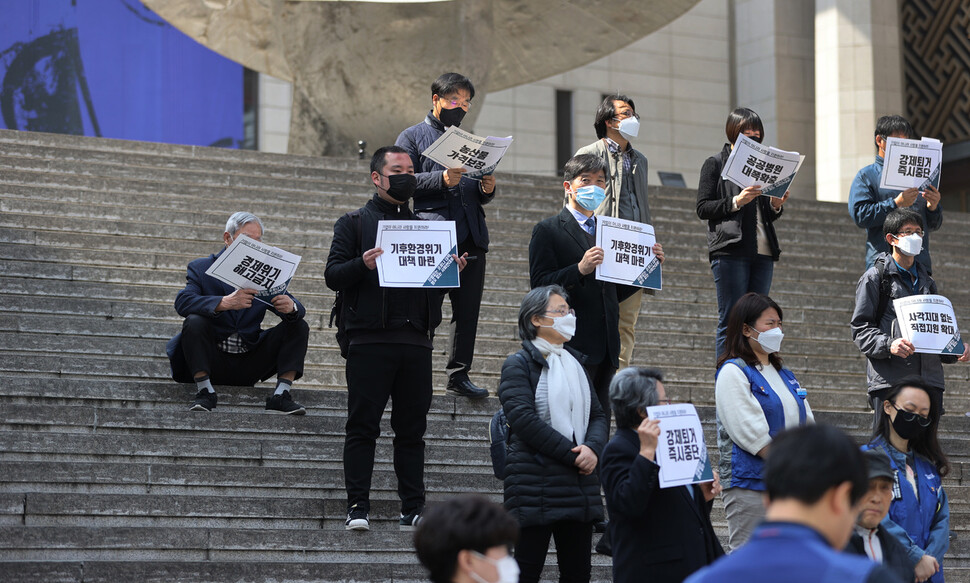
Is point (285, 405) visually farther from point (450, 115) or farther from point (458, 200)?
point (450, 115)

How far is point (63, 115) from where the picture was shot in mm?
20688

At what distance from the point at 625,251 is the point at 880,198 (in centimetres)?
217

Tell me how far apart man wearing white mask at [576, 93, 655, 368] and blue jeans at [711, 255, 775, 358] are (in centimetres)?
53

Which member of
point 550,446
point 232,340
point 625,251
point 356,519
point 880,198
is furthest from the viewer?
point 880,198

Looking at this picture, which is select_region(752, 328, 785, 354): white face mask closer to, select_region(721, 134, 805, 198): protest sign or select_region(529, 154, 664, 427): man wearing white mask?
select_region(529, 154, 664, 427): man wearing white mask

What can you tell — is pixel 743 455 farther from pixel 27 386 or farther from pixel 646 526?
pixel 27 386

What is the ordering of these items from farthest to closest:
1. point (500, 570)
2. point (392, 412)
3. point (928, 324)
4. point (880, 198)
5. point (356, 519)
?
point (880, 198) → point (928, 324) → point (392, 412) → point (356, 519) → point (500, 570)

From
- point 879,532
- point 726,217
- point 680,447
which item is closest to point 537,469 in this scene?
point 680,447

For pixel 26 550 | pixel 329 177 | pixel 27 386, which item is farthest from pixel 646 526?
pixel 329 177

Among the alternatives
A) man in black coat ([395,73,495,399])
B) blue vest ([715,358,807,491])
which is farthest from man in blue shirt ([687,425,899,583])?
man in black coat ([395,73,495,399])

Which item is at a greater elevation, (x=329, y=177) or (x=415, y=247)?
(x=329, y=177)

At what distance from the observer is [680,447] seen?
450cm

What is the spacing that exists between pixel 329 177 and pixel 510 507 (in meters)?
6.98

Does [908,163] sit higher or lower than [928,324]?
higher
